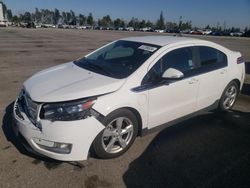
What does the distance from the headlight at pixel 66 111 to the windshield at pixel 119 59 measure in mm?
737

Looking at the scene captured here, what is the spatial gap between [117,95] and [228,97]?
293cm

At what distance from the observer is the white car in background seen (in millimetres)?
2963

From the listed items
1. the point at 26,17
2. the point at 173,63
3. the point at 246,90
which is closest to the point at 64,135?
the point at 173,63

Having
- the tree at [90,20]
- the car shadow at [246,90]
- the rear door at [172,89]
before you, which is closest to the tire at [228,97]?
the rear door at [172,89]

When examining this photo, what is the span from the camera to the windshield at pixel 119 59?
3.64 metres

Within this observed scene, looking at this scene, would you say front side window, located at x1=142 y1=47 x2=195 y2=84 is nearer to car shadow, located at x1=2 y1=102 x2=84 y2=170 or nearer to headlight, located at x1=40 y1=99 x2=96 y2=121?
headlight, located at x1=40 y1=99 x2=96 y2=121

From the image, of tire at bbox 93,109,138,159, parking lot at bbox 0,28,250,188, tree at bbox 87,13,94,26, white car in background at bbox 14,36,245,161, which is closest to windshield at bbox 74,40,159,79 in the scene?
white car in background at bbox 14,36,245,161

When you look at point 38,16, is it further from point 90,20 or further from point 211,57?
point 211,57

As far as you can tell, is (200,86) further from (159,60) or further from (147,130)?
(147,130)

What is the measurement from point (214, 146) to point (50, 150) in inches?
96.1

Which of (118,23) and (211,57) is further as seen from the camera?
(118,23)

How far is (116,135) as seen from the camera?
3.36 metres

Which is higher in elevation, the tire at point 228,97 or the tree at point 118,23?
the tree at point 118,23

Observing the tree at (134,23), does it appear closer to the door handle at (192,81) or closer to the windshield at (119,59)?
the windshield at (119,59)
